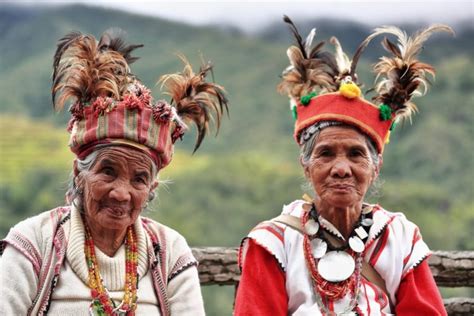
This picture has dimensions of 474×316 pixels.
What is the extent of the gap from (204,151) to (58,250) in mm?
64105

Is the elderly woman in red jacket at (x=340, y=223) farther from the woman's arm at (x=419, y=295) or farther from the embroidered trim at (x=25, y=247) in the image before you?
the embroidered trim at (x=25, y=247)

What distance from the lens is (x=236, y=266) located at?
4516 mm

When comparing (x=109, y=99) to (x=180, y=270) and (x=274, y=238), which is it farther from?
(x=274, y=238)

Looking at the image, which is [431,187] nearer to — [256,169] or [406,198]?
[406,198]

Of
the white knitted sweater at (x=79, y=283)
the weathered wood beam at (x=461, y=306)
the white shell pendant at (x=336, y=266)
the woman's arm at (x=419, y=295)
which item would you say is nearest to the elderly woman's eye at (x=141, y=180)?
the white knitted sweater at (x=79, y=283)

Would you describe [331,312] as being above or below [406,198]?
above

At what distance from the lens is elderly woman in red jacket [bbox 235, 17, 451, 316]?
11.4 ft

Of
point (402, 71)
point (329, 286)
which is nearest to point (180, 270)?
point (329, 286)

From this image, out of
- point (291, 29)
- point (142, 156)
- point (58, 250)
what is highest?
point (291, 29)

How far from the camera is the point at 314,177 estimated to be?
3.50m

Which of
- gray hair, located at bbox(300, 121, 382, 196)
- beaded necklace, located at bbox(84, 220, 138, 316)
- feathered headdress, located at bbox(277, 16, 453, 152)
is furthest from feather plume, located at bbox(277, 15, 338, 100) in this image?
beaded necklace, located at bbox(84, 220, 138, 316)

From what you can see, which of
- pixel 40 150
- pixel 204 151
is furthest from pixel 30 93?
pixel 204 151

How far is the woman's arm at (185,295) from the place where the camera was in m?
3.47

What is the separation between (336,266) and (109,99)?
124 cm
